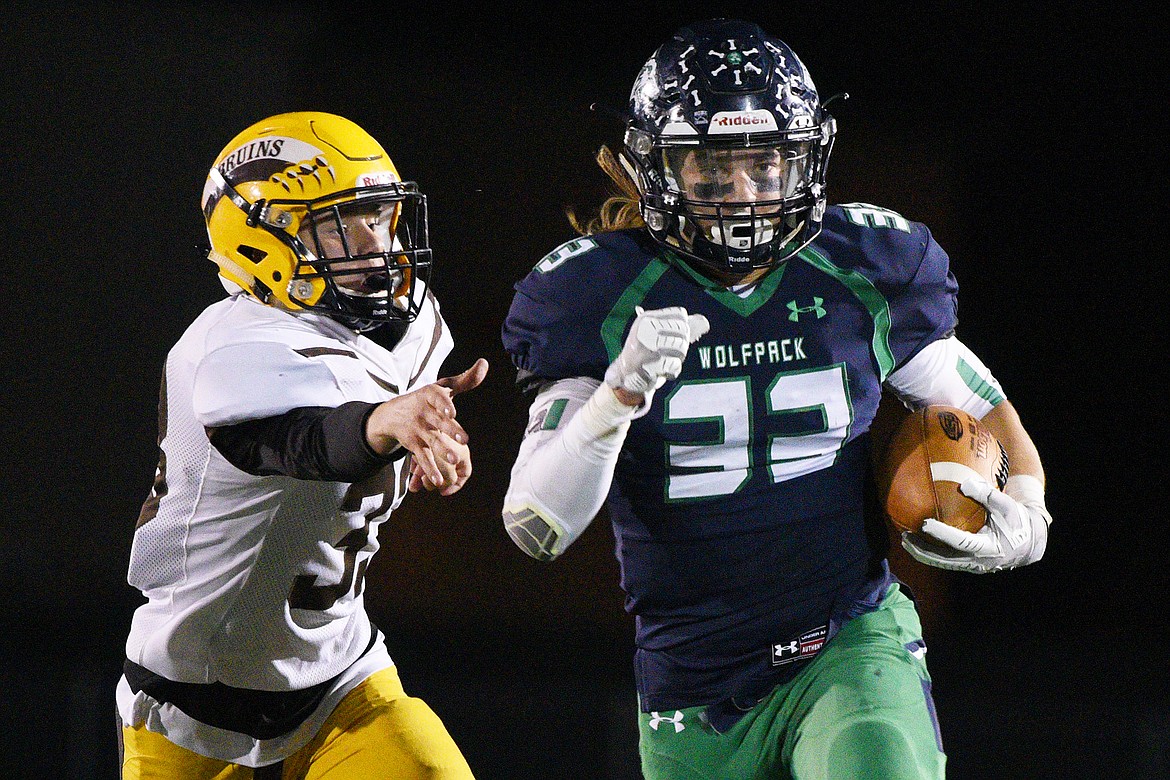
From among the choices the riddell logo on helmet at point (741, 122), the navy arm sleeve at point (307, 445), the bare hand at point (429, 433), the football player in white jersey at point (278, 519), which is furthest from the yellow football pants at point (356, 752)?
the riddell logo on helmet at point (741, 122)

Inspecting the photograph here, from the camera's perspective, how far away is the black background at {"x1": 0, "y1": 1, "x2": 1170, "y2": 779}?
12.4 ft

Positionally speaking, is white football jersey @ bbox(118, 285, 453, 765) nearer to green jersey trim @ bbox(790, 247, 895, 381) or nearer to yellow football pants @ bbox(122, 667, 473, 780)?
yellow football pants @ bbox(122, 667, 473, 780)

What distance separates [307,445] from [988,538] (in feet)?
3.41

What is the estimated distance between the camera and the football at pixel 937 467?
2.26m

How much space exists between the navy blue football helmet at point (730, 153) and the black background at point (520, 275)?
5.21ft

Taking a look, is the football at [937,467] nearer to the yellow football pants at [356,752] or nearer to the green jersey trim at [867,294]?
the green jersey trim at [867,294]

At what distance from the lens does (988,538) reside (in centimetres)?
225

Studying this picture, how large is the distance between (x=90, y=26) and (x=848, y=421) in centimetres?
240

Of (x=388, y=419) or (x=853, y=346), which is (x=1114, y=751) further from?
(x=388, y=419)

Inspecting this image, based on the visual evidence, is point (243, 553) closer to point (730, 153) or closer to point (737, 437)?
point (737, 437)

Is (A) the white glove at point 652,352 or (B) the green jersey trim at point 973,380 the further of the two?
(B) the green jersey trim at point 973,380

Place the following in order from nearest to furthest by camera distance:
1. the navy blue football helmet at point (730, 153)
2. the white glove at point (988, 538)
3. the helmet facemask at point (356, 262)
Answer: the white glove at point (988, 538) < the navy blue football helmet at point (730, 153) < the helmet facemask at point (356, 262)

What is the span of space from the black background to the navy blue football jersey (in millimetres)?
1502

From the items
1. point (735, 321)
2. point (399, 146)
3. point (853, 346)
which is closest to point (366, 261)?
point (735, 321)
